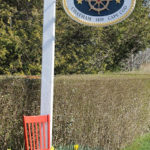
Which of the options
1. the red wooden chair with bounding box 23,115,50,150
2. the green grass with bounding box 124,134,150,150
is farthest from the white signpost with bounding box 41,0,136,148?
the green grass with bounding box 124,134,150,150

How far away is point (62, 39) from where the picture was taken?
8.73 meters

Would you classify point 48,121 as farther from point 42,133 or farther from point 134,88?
point 134,88

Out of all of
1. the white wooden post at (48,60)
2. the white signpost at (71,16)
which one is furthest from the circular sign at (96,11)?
the white wooden post at (48,60)

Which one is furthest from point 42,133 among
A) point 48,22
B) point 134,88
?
point 134,88

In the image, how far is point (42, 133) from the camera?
4078 millimetres

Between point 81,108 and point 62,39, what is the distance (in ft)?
14.2

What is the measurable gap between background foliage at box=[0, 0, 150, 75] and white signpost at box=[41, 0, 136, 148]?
3.95 m

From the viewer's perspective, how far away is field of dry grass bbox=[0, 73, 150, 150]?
434cm

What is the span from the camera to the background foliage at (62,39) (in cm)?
826

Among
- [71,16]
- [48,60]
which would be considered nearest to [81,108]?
[48,60]

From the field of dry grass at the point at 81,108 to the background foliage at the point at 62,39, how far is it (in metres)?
3.20

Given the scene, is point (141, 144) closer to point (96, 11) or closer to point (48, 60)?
point (48, 60)

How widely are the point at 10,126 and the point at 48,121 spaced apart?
0.77 meters

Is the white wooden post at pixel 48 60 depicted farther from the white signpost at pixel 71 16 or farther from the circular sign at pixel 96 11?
the circular sign at pixel 96 11
